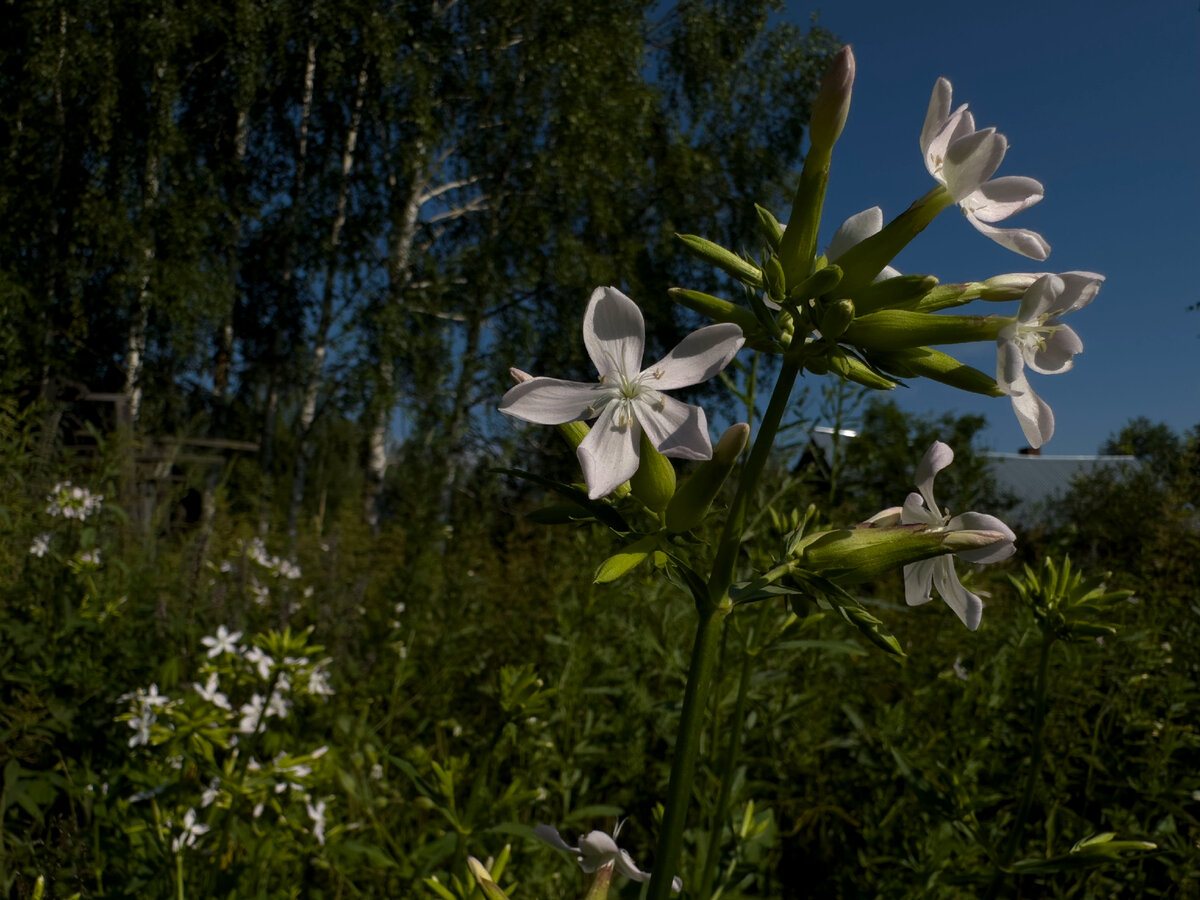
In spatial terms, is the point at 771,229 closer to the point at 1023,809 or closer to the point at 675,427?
the point at 675,427

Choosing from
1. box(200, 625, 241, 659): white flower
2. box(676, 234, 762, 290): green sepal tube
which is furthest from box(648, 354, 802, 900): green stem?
box(200, 625, 241, 659): white flower

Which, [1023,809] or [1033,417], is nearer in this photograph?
[1033,417]

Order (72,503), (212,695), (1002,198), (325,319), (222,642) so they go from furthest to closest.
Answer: (325,319), (72,503), (222,642), (212,695), (1002,198)

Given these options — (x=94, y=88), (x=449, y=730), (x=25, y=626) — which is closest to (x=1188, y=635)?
(x=449, y=730)

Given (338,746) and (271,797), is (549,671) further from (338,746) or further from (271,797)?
(271,797)

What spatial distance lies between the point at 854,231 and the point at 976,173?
12cm

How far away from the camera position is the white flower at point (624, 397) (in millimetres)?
673

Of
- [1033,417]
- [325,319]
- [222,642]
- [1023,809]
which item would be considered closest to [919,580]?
[1033,417]

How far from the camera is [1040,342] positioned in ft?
2.55

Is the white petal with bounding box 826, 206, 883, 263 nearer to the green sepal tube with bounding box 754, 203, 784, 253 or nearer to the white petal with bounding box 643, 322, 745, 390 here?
the green sepal tube with bounding box 754, 203, 784, 253

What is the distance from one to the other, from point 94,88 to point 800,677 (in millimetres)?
10488

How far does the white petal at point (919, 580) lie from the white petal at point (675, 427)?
259 millimetres

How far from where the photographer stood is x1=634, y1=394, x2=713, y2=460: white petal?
0.67m

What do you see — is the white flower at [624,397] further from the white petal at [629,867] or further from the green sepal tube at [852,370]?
the white petal at [629,867]
